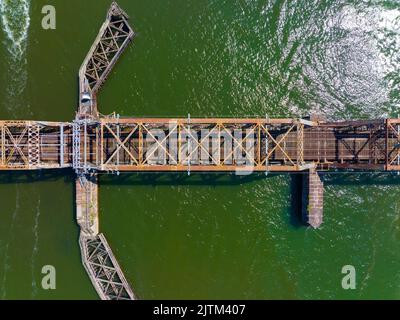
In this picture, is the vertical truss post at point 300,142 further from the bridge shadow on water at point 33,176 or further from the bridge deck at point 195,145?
the bridge shadow on water at point 33,176

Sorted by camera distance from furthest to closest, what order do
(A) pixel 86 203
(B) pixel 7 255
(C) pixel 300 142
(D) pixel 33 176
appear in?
(B) pixel 7 255, (D) pixel 33 176, (A) pixel 86 203, (C) pixel 300 142

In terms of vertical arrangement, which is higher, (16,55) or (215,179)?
(16,55)

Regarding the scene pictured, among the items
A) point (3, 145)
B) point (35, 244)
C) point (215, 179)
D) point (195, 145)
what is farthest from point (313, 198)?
point (3, 145)

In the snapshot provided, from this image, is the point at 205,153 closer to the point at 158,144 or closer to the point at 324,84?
the point at 158,144

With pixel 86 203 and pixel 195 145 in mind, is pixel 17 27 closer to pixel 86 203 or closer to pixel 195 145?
pixel 86 203

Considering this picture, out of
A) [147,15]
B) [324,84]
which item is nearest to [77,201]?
[147,15]

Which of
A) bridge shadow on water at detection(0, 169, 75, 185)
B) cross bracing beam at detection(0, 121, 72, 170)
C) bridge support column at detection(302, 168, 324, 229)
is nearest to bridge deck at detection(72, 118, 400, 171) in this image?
bridge support column at detection(302, 168, 324, 229)

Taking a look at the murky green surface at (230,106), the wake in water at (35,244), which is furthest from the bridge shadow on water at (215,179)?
the wake in water at (35,244)
